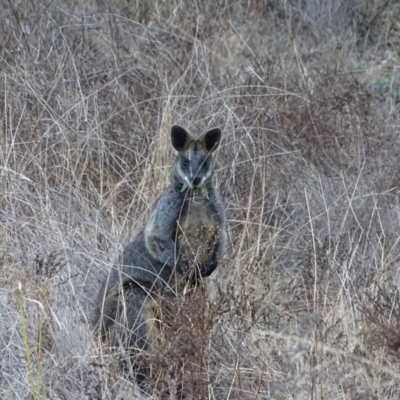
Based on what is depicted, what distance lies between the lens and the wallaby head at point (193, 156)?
5.44m

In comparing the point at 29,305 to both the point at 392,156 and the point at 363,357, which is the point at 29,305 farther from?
the point at 392,156

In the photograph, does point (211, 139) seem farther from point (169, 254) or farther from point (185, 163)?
point (169, 254)

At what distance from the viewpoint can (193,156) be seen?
5484 millimetres

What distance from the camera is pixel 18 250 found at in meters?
5.77

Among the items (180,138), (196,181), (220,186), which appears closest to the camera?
(196,181)

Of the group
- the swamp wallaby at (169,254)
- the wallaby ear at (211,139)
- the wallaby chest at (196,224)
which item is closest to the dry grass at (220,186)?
the swamp wallaby at (169,254)

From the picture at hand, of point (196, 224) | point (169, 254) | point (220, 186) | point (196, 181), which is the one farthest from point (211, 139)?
point (220, 186)

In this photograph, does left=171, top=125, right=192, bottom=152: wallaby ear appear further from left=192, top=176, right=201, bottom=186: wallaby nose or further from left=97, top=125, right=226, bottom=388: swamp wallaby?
left=192, top=176, right=201, bottom=186: wallaby nose

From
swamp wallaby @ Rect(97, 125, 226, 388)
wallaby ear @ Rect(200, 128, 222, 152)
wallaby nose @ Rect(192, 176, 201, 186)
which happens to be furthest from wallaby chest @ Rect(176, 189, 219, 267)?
wallaby ear @ Rect(200, 128, 222, 152)

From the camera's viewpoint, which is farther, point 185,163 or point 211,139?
point 211,139

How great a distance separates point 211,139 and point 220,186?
1.33 meters

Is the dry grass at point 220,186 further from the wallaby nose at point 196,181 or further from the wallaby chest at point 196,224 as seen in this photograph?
the wallaby nose at point 196,181

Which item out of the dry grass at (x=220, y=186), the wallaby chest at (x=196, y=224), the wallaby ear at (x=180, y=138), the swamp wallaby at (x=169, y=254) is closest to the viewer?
the dry grass at (x=220, y=186)

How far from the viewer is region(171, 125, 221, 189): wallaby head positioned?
17.9ft
